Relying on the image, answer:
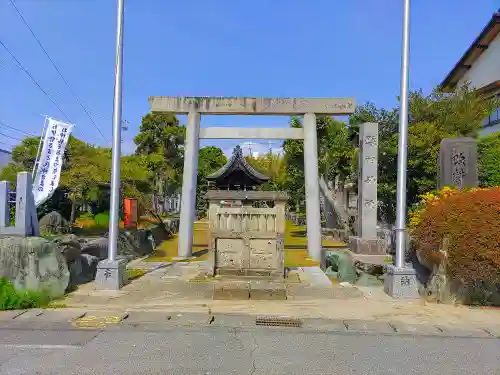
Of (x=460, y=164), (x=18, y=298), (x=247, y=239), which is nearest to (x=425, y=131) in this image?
(x=460, y=164)

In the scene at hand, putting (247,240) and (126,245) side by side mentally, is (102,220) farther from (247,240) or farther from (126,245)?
(247,240)

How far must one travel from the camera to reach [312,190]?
49.6 ft

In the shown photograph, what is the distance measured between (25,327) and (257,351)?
3.38m

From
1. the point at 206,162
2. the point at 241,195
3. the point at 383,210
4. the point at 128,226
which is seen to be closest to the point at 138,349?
the point at 241,195

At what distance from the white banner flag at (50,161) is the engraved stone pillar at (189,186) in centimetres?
386

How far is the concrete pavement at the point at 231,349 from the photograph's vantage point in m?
4.80

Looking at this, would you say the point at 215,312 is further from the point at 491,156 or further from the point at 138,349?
the point at 491,156

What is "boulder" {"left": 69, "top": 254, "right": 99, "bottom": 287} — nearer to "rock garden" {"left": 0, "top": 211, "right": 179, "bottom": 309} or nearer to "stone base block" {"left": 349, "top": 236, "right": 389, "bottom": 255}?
"rock garden" {"left": 0, "top": 211, "right": 179, "bottom": 309}

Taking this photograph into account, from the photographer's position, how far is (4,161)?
3256 cm

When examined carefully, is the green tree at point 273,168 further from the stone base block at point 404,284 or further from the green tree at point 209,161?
the stone base block at point 404,284

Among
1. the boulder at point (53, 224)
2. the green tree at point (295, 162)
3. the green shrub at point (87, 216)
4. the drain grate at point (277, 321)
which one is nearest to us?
the drain grate at point (277, 321)

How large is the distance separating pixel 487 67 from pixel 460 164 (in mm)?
19409

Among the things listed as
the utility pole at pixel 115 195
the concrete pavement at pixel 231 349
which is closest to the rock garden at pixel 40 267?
the utility pole at pixel 115 195

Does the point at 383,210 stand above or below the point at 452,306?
above
